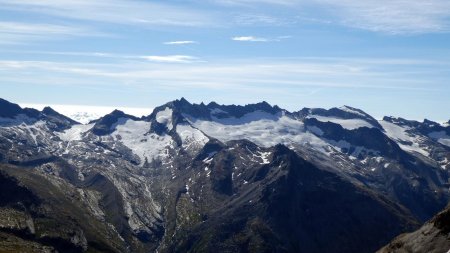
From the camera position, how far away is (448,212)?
109875 millimetres

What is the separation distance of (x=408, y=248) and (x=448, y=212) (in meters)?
12.5

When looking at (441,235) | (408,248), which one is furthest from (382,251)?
(441,235)

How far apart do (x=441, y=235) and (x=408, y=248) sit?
952 cm

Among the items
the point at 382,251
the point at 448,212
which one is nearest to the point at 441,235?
the point at 448,212

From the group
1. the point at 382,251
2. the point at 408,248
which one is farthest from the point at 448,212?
the point at 382,251

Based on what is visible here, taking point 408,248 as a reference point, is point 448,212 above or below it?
above

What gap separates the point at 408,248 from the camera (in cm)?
11562

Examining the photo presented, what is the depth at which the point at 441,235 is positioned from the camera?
108438 mm

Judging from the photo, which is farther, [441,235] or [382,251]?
[382,251]

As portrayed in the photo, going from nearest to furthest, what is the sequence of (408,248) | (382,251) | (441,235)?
(441,235) → (408,248) → (382,251)

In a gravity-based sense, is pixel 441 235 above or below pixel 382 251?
above

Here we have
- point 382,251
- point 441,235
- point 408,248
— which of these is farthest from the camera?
point 382,251

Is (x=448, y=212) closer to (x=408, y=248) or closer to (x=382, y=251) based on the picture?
(x=408, y=248)

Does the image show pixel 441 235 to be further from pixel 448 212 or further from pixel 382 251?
pixel 382 251
